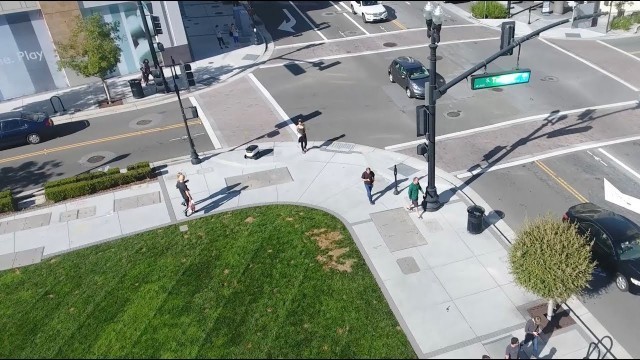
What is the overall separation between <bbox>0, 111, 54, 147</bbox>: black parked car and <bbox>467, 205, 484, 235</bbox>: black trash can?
834 inches

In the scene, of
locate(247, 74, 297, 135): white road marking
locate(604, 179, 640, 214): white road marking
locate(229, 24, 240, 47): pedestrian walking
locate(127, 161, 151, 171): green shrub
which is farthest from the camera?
locate(229, 24, 240, 47): pedestrian walking

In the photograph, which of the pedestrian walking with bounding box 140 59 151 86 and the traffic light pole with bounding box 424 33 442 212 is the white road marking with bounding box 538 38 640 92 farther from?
the pedestrian walking with bounding box 140 59 151 86

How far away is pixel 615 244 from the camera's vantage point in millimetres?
15391

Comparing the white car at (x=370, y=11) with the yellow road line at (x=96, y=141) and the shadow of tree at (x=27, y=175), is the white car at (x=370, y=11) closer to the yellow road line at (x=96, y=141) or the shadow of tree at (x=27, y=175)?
the yellow road line at (x=96, y=141)

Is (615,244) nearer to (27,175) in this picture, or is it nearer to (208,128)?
(208,128)

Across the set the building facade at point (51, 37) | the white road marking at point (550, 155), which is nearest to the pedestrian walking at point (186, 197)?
the white road marking at point (550, 155)

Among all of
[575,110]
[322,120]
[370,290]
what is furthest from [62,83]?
[575,110]

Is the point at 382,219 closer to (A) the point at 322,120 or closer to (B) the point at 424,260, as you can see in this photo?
(B) the point at 424,260

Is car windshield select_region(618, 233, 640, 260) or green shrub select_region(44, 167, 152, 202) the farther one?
green shrub select_region(44, 167, 152, 202)

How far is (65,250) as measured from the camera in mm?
18562

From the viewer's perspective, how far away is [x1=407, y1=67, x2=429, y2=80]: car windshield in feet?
91.6

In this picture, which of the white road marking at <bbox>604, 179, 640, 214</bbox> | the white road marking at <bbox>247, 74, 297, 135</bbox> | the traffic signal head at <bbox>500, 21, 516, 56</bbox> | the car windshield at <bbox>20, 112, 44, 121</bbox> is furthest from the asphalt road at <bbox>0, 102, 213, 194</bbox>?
the white road marking at <bbox>604, 179, 640, 214</bbox>

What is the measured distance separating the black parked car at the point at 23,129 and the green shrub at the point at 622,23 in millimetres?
35545

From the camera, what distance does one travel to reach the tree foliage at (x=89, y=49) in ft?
91.3
